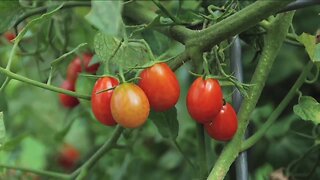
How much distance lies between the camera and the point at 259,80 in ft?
2.54

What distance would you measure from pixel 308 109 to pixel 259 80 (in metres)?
0.07

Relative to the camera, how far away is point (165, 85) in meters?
0.68

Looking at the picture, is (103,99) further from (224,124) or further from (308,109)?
(308,109)

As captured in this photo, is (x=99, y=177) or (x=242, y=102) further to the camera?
(x=99, y=177)

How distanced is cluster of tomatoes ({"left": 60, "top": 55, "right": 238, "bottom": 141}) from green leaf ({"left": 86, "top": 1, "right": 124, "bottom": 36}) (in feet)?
0.52

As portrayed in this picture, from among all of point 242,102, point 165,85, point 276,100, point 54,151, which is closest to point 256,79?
point 242,102

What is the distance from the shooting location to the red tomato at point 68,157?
1757mm

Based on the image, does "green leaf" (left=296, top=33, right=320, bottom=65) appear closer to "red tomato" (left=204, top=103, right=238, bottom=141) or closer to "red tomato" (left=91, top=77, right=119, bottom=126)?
"red tomato" (left=204, top=103, right=238, bottom=141)

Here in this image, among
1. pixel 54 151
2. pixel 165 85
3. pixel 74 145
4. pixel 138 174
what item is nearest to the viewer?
pixel 165 85

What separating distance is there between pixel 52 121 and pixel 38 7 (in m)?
0.93

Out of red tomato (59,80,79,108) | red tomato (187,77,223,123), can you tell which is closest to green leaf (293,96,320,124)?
red tomato (187,77,223,123)

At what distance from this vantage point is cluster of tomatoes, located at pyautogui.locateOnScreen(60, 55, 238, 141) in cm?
65

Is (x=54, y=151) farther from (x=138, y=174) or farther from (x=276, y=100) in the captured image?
(x=276, y=100)

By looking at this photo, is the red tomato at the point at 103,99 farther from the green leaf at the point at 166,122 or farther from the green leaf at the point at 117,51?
the green leaf at the point at 166,122
